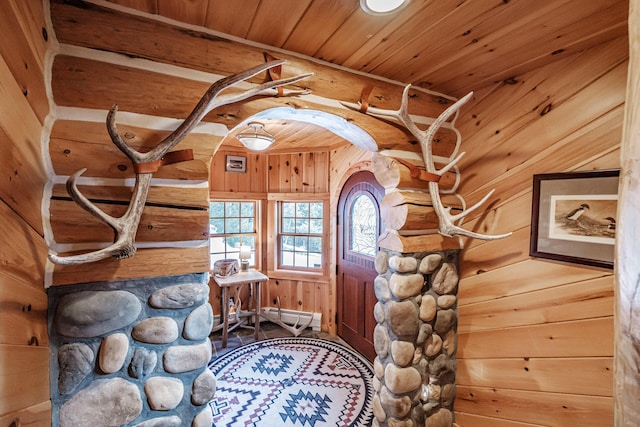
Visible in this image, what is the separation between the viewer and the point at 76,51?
1.02 metres

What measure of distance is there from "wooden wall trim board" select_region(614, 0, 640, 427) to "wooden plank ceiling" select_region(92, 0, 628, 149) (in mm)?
632

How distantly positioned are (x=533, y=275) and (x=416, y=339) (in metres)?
0.75

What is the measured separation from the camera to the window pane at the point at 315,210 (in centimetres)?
391

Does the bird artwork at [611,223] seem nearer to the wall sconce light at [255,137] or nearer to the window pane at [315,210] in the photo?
the wall sconce light at [255,137]

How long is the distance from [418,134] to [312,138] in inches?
75.7

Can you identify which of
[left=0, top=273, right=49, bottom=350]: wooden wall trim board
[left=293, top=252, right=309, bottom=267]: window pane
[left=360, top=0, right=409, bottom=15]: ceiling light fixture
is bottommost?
[left=293, top=252, right=309, bottom=267]: window pane

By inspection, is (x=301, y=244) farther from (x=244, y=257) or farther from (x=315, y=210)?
(x=244, y=257)

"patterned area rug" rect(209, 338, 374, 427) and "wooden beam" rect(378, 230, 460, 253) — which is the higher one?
"wooden beam" rect(378, 230, 460, 253)

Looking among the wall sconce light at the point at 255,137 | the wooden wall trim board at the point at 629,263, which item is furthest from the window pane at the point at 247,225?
the wooden wall trim board at the point at 629,263

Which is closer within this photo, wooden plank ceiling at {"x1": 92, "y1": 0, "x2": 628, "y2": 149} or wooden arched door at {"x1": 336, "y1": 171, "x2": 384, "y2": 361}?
wooden plank ceiling at {"x1": 92, "y1": 0, "x2": 628, "y2": 149}

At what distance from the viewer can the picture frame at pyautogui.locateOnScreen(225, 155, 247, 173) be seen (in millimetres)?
3818

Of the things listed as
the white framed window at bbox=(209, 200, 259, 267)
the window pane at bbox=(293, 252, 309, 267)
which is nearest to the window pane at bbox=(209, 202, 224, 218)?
the white framed window at bbox=(209, 200, 259, 267)

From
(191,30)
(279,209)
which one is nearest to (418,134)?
(191,30)

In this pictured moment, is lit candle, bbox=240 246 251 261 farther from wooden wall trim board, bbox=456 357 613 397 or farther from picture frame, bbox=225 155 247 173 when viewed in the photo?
wooden wall trim board, bbox=456 357 613 397
